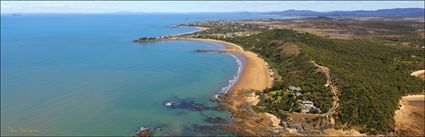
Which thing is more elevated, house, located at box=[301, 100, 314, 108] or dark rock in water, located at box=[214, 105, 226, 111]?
house, located at box=[301, 100, 314, 108]

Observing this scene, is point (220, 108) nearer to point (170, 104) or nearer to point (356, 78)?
point (170, 104)

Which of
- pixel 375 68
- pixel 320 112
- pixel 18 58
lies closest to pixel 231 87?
pixel 320 112

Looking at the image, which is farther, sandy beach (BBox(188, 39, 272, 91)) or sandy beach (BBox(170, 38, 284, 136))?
sandy beach (BBox(188, 39, 272, 91))

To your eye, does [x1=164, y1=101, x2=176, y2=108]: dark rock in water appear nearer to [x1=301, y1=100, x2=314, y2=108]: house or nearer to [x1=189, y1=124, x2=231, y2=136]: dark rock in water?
[x1=189, y1=124, x2=231, y2=136]: dark rock in water

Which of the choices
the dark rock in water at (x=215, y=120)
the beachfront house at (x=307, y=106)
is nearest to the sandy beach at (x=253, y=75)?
the beachfront house at (x=307, y=106)

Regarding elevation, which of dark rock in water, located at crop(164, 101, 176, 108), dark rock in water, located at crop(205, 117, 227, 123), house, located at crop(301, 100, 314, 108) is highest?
house, located at crop(301, 100, 314, 108)

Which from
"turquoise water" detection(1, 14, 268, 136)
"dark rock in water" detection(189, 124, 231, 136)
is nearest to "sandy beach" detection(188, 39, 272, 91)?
"turquoise water" detection(1, 14, 268, 136)

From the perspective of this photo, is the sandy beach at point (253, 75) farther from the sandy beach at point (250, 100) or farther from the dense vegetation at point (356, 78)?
the dense vegetation at point (356, 78)

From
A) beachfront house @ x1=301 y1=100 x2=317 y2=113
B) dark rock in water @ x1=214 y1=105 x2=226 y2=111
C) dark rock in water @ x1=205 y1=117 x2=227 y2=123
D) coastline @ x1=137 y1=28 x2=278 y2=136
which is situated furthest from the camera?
dark rock in water @ x1=214 y1=105 x2=226 y2=111

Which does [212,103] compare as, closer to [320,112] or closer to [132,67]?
[320,112]
